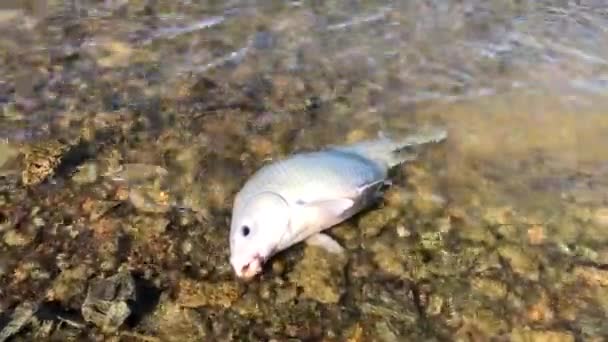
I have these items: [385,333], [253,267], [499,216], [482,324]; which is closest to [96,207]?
[253,267]

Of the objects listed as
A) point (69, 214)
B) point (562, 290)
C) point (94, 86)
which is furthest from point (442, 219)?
point (94, 86)

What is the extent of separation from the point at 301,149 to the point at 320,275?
4.14 ft

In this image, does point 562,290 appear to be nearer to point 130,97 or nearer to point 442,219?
point 442,219

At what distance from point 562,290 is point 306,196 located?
1607 mm

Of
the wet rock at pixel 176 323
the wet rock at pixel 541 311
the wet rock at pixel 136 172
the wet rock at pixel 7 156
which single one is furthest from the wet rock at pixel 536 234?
the wet rock at pixel 7 156

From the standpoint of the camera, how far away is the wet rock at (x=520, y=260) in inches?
170

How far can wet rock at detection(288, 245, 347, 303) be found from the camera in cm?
409

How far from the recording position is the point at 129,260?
13.8 ft

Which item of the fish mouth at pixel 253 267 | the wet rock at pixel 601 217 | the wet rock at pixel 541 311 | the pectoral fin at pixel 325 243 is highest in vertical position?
the fish mouth at pixel 253 267

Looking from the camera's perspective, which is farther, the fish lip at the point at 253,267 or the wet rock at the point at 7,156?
the wet rock at the point at 7,156

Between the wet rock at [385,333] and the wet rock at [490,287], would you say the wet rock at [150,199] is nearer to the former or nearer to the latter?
the wet rock at [385,333]

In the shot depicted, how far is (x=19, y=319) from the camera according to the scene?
12.4ft

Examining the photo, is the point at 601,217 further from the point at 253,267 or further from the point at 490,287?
the point at 253,267

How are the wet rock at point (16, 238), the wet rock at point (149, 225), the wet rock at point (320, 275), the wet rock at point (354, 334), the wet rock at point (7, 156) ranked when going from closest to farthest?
the wet rock at point (354, 334) < the wet rock at point (320, 275) < the wet rock at point (16, 238) < the wet rock at point (149, 225) < the wet rock at point (7, 156)
